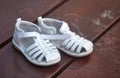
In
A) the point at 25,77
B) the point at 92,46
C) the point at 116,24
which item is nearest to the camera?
the point at 25,77

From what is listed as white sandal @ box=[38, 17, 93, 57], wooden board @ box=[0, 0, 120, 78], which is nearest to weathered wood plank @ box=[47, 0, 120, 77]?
wooden board @ box=[0, 0, 120, 78]

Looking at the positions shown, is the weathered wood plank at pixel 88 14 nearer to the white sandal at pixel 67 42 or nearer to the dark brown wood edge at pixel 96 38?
the dark brown wood edge at pixel 96 38

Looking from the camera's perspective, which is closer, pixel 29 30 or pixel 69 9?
pixel 29 30

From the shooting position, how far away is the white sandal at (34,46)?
35.7 inches

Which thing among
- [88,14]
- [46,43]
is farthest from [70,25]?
[46,43]

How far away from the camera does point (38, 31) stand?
3.28ft

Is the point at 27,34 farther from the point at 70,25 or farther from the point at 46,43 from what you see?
the point at 70,25

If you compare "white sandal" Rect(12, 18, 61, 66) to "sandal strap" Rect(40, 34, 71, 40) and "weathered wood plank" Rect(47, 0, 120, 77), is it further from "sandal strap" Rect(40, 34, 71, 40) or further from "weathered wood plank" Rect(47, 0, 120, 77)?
"weathered wood plank" Rect(47, 0, 120, 77)

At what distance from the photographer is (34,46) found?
0.93 m

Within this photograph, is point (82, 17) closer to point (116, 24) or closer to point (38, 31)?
point (116, 24)

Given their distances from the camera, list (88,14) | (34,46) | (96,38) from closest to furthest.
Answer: (34,46) → (96,38) → (88,14)

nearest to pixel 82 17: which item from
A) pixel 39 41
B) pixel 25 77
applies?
pixel 39 41

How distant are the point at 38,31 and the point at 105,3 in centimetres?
46

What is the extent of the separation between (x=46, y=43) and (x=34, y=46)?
0.04 metres
